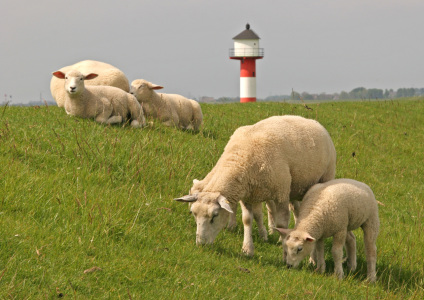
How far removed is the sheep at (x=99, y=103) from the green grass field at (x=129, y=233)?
0.37 m

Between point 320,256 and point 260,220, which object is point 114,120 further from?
point 320,256

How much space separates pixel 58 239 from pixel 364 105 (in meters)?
17.6

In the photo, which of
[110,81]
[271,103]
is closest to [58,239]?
[110,81]

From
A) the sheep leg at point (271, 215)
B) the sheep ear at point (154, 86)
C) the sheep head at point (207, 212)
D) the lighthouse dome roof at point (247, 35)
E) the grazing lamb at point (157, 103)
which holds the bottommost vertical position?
the sheep leg at point (271, 215)

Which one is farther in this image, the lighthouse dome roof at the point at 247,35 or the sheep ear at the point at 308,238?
the lighthouse dome roof at the point at 247,35

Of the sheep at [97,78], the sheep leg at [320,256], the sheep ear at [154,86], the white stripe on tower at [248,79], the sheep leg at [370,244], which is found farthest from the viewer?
the white stripe on tower at [248,79]

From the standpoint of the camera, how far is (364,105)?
2073cm

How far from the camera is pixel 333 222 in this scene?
248 inches

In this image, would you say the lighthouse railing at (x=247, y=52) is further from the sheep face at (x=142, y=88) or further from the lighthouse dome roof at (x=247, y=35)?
the sheep face at (x=142, y=88)

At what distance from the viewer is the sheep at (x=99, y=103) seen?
10.3 meters

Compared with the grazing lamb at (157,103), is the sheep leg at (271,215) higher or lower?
lower

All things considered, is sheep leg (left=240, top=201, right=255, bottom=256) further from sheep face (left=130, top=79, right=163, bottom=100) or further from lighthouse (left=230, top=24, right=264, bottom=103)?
lighthouse (left=230, top=24, right=264, bottom=103)

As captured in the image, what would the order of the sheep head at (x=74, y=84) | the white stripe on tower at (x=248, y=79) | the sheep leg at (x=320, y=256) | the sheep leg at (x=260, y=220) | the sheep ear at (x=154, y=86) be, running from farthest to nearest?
the white stripe on tower at (x=248, y=79), the sheep ear at (x=154, y=86), the sheep head at (x=74, y=84), the sheep leg at (x=260, y=220), the sheep leg at (x=320, y=256)

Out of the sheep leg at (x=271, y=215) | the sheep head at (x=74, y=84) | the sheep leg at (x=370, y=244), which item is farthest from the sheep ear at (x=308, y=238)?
the sheep head at (x=74, y=84)
